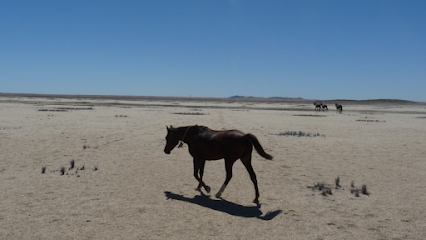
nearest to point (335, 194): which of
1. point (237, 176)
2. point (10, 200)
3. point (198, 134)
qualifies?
point (237, 176)

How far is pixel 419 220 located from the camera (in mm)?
7301

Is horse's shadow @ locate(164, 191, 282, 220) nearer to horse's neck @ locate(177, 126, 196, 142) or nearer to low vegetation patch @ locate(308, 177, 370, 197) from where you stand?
horse's neck @ locate(177, 126, 196, 142)

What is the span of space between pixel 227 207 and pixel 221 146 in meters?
1.48

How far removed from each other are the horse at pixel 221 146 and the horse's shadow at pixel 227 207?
1.07ft

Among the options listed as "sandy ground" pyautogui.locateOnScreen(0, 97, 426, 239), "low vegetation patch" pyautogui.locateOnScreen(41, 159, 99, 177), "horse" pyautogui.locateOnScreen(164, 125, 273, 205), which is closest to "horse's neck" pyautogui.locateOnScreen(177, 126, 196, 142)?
"horse" pyautogui.locateOnScreen(164, 125, 273, 205)

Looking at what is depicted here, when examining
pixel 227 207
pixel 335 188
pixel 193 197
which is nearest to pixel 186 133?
pixel 193 197

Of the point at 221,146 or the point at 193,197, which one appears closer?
the point at 221,146

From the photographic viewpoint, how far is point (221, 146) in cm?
859

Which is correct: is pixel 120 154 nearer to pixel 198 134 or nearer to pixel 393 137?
pixel 198 134

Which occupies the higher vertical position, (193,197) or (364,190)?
(364,190)

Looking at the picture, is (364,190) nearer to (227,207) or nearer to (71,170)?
(227,207)

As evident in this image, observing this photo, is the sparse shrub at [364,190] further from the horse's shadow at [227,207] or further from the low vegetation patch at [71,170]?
the low vegetation patch at [71,170]

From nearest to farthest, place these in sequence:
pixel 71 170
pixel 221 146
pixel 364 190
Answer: pixel 221 146 < pixel 364 190 < pixel 71 170

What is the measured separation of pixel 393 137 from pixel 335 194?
15177 mm
